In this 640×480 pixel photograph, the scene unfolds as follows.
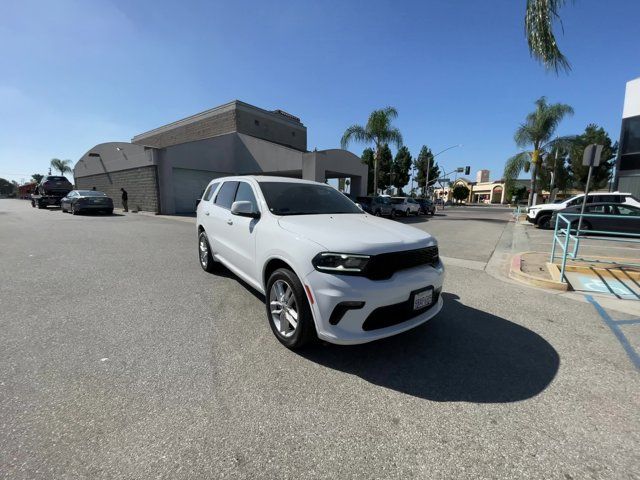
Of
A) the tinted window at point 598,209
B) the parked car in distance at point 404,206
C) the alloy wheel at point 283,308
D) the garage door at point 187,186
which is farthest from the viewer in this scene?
the parked car in distance at point 404,206

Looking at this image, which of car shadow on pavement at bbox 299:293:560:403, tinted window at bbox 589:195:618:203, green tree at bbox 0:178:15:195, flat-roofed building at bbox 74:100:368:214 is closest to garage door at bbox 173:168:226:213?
flat-roofed building at bbox 74:100:368:214

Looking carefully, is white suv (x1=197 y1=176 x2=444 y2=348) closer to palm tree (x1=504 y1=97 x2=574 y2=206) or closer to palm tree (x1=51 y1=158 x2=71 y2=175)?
palm tree (x1=504 y1=97 x2=574 y2=206)

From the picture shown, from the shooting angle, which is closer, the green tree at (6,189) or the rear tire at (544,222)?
the rear tire at (544,222)

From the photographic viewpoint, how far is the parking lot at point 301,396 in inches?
71.4

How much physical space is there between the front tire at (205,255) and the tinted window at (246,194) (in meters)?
1.52

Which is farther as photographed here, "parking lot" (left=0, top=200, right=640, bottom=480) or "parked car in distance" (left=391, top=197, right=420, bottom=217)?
"parked car in distance" (left=391, top=197, right=420, bottom=217)

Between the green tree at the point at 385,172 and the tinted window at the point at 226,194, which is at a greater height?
the green tree at the point at 385,172

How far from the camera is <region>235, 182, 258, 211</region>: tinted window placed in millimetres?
3991

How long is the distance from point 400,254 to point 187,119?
3199 centimetres

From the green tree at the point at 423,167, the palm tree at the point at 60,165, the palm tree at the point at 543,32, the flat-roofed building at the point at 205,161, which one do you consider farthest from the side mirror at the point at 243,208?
the palm tree at the point at 60,165

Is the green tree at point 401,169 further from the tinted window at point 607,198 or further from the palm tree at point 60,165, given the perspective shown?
the palm tree at point 60,165

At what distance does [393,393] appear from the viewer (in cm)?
245

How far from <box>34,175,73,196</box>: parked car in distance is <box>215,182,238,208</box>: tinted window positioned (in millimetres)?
25505

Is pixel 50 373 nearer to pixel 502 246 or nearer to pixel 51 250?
pixel 51 250
